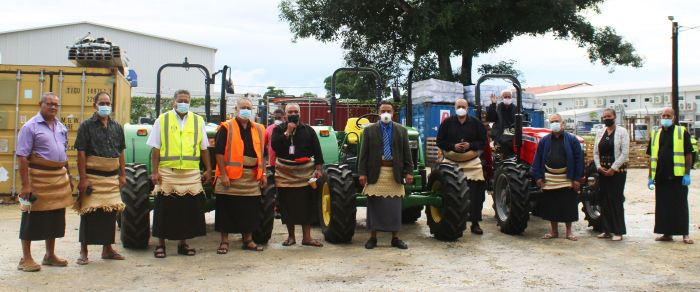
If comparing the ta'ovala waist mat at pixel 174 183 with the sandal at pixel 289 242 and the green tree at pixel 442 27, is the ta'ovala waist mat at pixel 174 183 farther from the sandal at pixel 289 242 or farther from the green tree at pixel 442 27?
the green tree at pixel 442 27

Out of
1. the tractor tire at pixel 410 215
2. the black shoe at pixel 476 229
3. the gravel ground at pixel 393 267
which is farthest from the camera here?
the tractor tire at pixel 410 215

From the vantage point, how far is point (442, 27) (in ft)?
73.8

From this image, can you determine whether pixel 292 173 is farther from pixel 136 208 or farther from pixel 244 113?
pixel 136 208

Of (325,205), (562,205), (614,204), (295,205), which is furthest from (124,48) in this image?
(614,204)

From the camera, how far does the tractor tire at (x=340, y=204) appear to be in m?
7.91

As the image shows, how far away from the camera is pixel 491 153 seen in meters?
10.8

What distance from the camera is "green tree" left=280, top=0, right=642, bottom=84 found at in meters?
23.0

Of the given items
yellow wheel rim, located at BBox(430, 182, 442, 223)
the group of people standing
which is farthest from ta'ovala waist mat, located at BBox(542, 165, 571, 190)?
yellow wheel rim, located at BBox(430, 182, 442, 223)

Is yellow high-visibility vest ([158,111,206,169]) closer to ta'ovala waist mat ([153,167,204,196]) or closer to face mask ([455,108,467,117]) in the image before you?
ta'ovala waist mat ([153,167,204,196])

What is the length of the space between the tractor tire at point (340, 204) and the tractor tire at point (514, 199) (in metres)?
2.19

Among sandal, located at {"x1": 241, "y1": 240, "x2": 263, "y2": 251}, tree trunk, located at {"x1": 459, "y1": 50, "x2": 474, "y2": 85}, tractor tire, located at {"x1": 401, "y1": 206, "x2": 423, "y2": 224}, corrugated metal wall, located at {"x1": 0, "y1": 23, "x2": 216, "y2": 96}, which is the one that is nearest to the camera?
sandal, located at {"x1": 241, "y1": 240, "x2": 263, "y2": 251}

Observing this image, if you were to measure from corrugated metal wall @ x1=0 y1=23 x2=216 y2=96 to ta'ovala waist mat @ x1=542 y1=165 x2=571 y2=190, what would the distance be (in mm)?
29541

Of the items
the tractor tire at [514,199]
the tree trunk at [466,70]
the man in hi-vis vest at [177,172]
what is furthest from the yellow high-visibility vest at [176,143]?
the tree trunk at [466,70]

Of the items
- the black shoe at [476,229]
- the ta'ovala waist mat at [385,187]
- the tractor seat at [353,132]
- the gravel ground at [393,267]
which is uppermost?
the tractor seat at [353,132]
